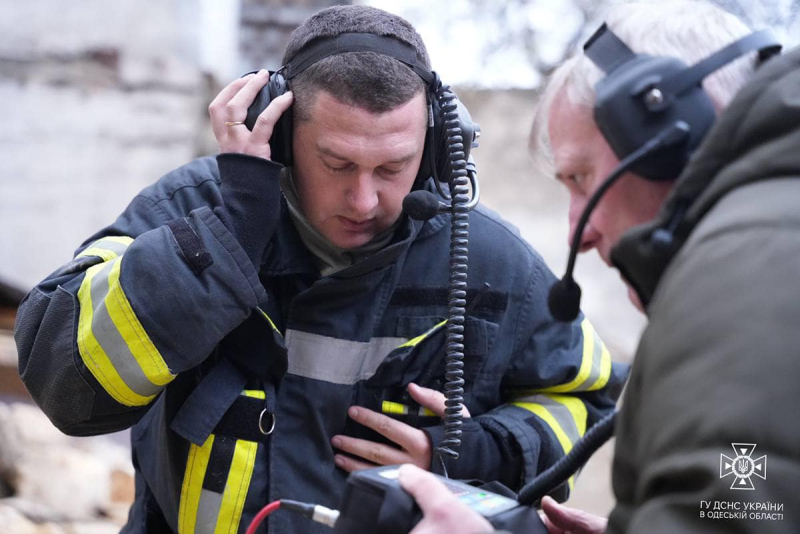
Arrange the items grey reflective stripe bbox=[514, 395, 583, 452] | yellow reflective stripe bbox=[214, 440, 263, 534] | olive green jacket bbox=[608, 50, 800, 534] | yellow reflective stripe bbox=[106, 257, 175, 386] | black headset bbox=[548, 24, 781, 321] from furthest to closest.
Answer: grey reflective stripe bbox=[514, 395, 583, 452], yellow reflective stripe bbox=[214, 440, 263, 534], yellow reflective stripe bbox=[106, 257, 175, 386], black headset bbox=[548, 24, 781, 321], olive green jacket bbox=[608, 50, 800, 534]

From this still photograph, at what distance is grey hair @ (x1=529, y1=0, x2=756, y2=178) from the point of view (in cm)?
121

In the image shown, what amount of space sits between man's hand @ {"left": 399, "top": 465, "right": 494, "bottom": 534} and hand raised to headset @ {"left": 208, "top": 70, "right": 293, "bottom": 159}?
0.89 metres

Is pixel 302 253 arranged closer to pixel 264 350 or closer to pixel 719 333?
pixel 264 350

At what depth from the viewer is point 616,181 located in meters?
1.25

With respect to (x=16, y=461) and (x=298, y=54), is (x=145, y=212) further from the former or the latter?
(x=16, y=461)

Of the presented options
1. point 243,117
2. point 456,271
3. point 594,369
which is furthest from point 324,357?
point 594,369

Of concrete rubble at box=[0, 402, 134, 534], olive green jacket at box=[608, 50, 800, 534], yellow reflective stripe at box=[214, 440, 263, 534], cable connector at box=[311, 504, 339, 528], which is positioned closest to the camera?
olive green jacket at box=[608, 50, 800, 534]

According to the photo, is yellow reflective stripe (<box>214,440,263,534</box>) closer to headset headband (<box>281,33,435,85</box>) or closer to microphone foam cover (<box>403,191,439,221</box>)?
microphone foam cover (<box>403,191,439,221</box>)

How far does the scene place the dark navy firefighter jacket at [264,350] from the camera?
179 centimetres

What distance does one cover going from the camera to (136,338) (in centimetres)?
177

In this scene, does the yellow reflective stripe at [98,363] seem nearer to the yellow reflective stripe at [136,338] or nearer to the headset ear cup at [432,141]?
the yellow reflective stripe at [136,338]

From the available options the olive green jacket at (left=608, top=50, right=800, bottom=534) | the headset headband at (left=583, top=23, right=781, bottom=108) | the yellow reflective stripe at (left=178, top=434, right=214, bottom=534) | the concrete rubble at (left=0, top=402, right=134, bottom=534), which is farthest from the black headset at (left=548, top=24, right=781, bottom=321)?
the concrete rubble at (left=0, top=402, right=134, bottom=534)

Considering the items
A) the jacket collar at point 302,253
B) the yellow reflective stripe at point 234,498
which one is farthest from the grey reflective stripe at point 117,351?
the jacket collar at point 302,253

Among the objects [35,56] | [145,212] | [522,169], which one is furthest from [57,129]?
[145,212]
